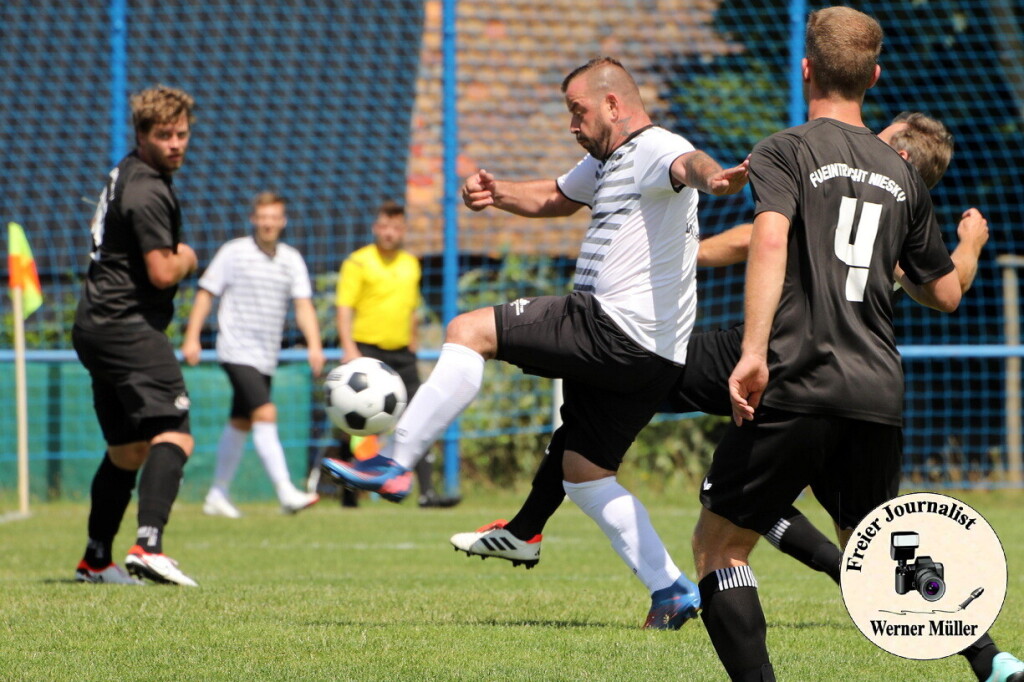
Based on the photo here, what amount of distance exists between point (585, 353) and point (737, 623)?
4.21ft

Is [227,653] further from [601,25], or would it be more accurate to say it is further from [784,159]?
[601,25]

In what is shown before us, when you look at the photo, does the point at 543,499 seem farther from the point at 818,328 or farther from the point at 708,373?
the point at 818,328

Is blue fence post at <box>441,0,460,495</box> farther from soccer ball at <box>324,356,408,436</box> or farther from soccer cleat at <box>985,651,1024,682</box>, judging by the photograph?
soccer cleat at <box>985,651,1024,682</box>

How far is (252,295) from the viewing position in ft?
32.9

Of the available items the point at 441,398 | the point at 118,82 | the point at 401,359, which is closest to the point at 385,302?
the point at 401,359

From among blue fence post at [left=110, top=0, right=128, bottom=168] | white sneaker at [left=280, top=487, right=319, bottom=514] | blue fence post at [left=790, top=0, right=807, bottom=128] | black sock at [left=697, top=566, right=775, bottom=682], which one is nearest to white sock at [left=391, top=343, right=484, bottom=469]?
black sock at [left=697, top=566, right=775, bottom=682]

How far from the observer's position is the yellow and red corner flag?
9.77m

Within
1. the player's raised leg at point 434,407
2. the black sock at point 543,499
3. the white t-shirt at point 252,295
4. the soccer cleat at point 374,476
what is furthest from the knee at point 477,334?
the white t-shirt at point 252,295

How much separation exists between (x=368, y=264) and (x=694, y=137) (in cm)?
346

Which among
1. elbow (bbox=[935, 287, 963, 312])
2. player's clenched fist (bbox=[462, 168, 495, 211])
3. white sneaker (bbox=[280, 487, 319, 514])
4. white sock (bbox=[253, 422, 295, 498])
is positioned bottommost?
white sneaker (bbox=[280, 487, 319, 514])

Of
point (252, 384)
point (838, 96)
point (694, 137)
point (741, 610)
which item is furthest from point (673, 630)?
point (694, 137)

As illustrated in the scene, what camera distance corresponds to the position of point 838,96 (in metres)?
3.69

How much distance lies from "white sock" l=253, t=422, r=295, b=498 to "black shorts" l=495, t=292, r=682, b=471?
5085 mm

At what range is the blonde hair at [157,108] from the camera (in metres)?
6.07
